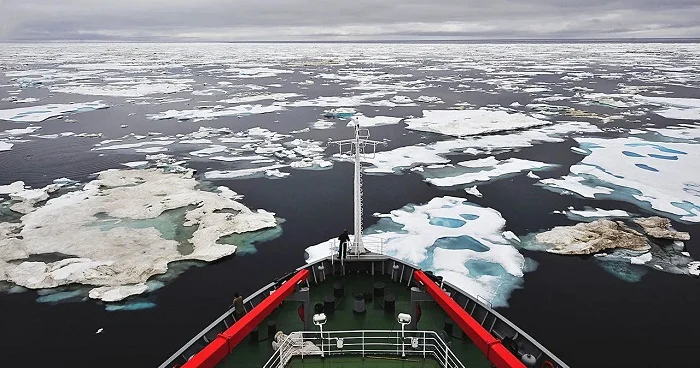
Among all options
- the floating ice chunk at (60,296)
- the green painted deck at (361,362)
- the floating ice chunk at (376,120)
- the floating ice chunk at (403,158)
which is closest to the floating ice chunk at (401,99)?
the floating ice chunk at (376,120)

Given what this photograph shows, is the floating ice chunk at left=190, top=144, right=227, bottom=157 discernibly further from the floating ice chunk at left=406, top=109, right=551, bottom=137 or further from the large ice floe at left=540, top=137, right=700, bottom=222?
the large ice floe at left=540, top=137, right=700, bottom=222

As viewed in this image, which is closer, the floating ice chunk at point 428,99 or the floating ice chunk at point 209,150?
the floating ice chunk at point 209,150

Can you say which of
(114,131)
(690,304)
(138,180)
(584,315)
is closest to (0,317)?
(138,180)

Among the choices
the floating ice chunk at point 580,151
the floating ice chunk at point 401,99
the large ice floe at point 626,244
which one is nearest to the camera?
the large ice floe at point 626,244

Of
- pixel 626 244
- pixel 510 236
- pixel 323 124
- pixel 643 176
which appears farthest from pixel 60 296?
pixel 323 124

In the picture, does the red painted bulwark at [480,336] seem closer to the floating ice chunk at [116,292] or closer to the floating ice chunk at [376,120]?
the floating ice chunk at [116,292]

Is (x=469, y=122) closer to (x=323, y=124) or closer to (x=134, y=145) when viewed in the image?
(x=323, y=124)
